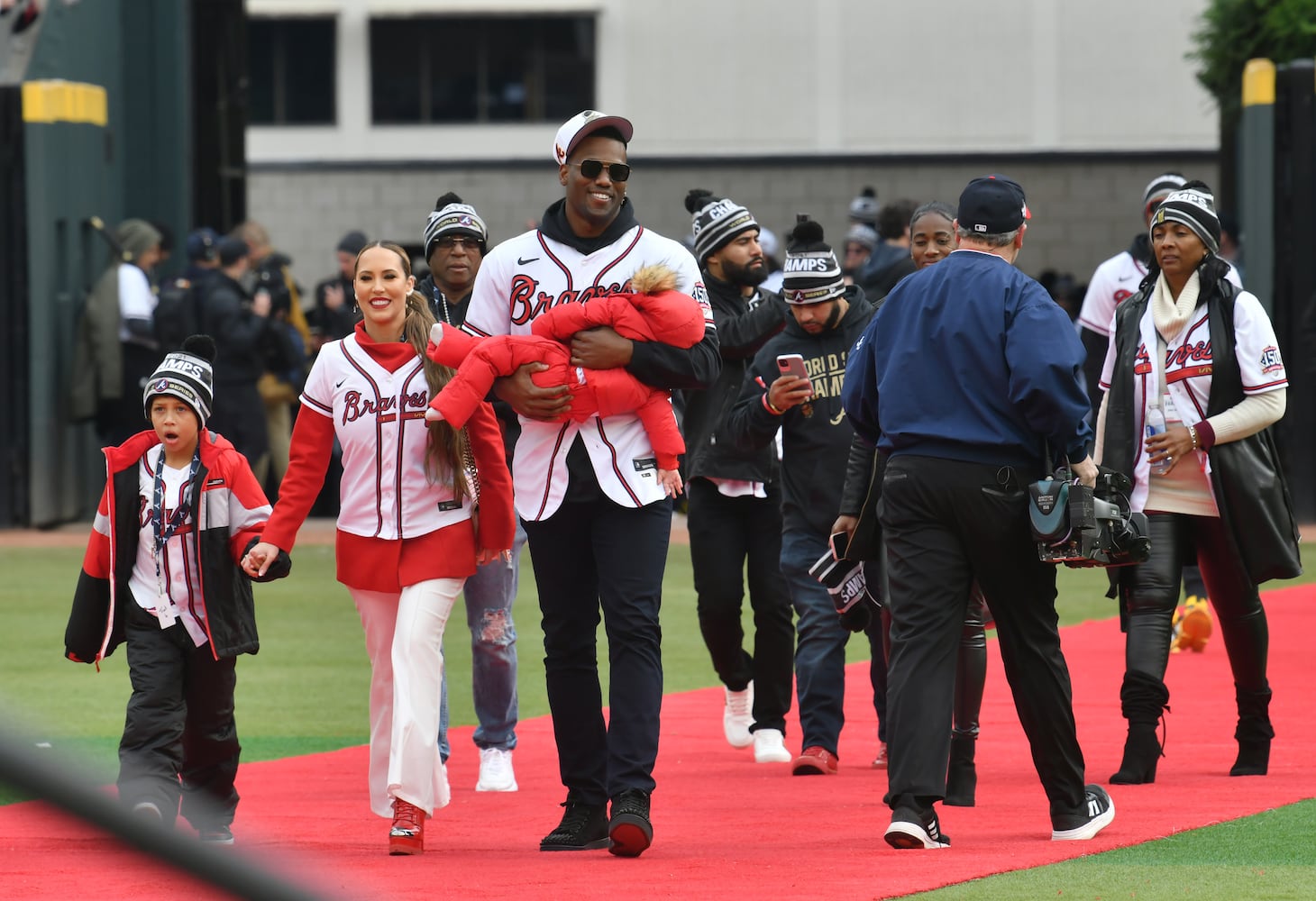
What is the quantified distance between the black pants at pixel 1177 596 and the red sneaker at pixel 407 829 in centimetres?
251

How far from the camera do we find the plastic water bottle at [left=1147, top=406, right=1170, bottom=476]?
6.99m

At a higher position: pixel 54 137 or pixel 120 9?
pixel 120 9

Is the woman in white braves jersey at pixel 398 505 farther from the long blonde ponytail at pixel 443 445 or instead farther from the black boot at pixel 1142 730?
the black boot at pixel 1142 730

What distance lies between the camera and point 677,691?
9555 millimetres

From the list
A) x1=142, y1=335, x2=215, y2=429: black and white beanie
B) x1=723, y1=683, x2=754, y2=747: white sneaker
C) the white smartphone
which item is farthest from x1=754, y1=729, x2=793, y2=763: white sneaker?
x1=142, y1=335, x2=215, y2=429: black and white beanie

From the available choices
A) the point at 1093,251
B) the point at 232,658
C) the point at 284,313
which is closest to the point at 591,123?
the point at 232,658

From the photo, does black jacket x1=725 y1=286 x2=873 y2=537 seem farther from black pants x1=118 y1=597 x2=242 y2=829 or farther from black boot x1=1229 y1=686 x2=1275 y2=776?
black pants x1=118 y1=597 x2=242 y2=829

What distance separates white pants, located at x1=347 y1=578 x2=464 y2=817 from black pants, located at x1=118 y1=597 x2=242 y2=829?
1.57 feet

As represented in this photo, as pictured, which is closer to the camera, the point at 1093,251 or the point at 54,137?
the point at 54,137

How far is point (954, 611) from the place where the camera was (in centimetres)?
559

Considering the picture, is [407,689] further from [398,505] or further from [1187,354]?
[1187,354]

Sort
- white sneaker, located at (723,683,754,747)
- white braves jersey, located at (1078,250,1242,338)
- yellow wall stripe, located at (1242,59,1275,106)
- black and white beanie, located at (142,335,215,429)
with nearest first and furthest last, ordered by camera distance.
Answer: black and white beanie, located at (142,335,215,429)
white sneaker, located at (723,683,754,747)
white braves jersey, located at (1078,250,1242,338)
yellow wall stripe, located at (1242,59,1275,106)

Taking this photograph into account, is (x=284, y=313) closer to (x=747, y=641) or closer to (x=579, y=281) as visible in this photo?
(x=747, y=641)

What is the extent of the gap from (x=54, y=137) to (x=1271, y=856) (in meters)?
14.2
